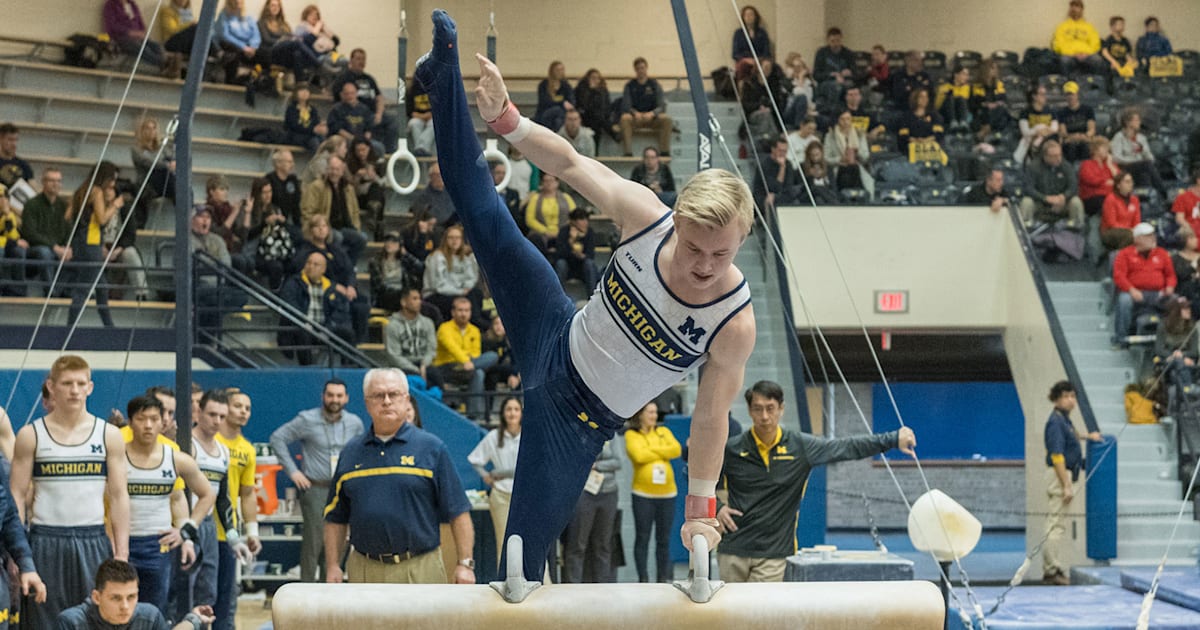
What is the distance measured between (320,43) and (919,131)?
6.76 meters

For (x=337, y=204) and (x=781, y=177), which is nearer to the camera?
(x=337, y=204)

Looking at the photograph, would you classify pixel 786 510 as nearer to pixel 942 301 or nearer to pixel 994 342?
pixel 942 301

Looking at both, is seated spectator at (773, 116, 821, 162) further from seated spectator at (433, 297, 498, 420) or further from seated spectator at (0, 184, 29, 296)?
seated spectator at (0, 184, 29, 296)

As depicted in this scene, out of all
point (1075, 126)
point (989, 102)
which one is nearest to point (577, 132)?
point (989, 102)

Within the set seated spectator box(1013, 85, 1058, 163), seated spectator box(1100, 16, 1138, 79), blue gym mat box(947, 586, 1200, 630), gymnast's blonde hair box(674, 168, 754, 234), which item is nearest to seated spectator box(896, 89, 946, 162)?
seated spectator box(1013, 85, 1058, 163)

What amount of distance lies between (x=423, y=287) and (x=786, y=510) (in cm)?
553

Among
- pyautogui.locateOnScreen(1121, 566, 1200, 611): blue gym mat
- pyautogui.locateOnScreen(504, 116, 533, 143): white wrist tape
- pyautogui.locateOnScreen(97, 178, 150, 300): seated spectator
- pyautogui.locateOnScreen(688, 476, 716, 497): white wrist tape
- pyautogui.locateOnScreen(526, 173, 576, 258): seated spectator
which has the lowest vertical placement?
pyautogui.locateOnScreen(1121, 566, 1200, 611): blue gym mat

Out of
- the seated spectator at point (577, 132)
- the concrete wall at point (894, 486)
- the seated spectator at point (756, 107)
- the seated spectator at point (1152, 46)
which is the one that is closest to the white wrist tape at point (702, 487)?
the seated spectator at point (577, 132)

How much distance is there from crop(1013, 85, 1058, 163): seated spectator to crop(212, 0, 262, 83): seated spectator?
8388 mm

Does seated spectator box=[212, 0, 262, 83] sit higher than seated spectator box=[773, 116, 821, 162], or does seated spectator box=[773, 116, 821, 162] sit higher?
seated spectator box=[212, 0, 262, 83]

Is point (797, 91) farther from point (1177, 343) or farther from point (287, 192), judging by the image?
point (287, 192)

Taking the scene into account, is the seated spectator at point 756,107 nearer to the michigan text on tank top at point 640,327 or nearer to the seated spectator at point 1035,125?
the seated spectator at point 1035,125

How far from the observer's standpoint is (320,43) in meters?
15.3

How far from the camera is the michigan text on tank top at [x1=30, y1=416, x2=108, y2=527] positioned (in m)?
6.27
